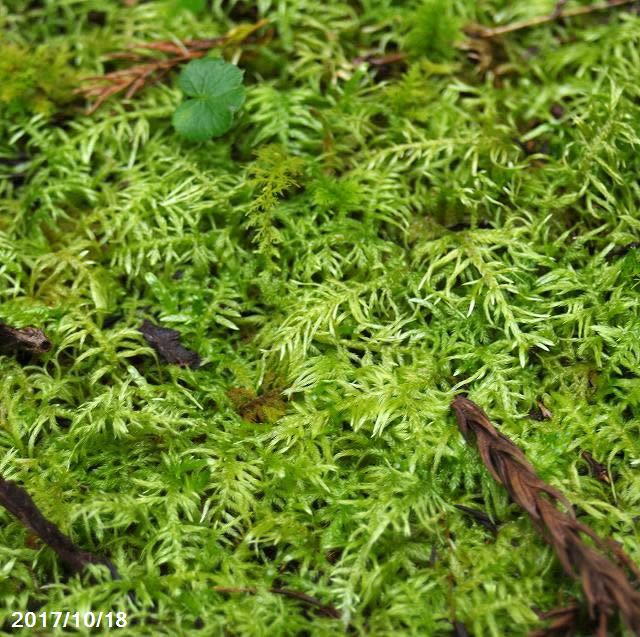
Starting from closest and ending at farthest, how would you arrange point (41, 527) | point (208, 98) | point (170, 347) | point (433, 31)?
point (41, 527)
point (170, 347)
point (208, 98)
point (433, 31)

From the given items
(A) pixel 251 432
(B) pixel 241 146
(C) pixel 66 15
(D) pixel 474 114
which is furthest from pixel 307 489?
(C) pixel 66 15

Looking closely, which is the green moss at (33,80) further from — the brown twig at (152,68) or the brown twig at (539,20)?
the brown twig at (539,20)

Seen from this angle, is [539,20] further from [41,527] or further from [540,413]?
[41,527]

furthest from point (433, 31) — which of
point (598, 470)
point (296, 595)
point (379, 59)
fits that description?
point (296, 595)

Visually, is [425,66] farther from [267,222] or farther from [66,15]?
[66,15]

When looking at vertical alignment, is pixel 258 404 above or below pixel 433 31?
below

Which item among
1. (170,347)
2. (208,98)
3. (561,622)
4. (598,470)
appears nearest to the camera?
(561,622)

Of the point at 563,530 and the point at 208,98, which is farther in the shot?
the point at 208,98

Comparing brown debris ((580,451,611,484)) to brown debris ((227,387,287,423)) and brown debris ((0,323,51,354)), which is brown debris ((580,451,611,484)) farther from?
brown debris ((0,323,51,354))
